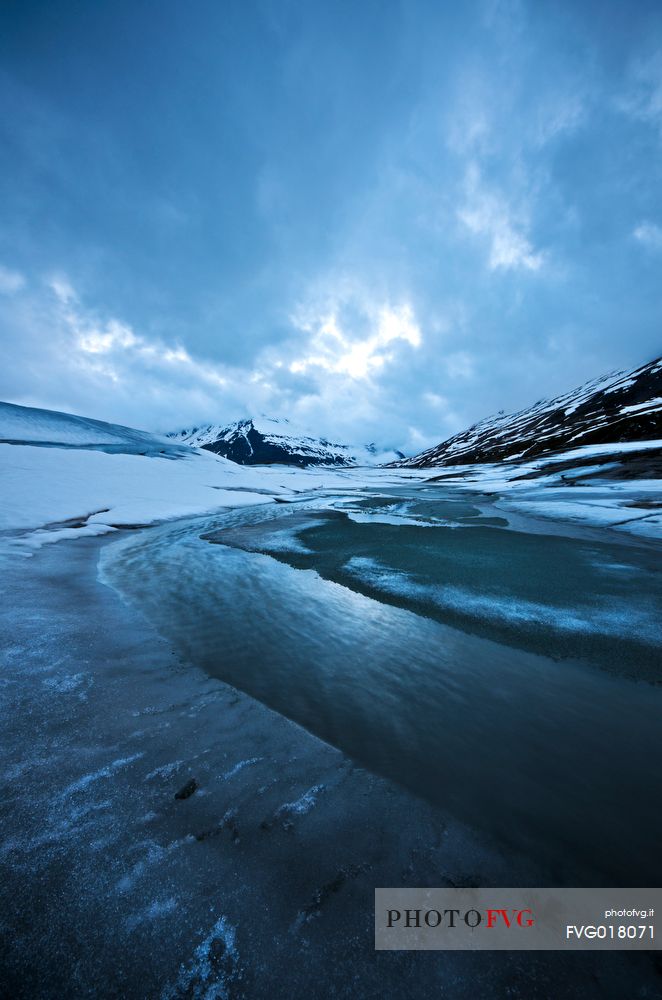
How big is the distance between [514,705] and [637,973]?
197 centimetres

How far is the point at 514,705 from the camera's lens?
360cm

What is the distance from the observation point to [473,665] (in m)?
4.34

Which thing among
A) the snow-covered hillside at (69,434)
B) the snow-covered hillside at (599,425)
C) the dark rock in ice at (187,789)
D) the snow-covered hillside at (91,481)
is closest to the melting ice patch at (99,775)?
the dark rock in ice at (187,789)

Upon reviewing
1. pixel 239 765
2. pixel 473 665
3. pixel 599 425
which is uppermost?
pixel 599 425

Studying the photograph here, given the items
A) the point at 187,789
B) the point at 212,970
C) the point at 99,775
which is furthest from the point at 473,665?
the point at 99,775

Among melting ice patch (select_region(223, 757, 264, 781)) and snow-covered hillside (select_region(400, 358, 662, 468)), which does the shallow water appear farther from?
snow-covered hillside (select_region(400, 358, 662, 468))

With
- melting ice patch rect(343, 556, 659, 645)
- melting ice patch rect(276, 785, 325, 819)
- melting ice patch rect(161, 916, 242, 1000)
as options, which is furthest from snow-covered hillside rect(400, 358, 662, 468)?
melting ice patch rect(161, 916, 242, 1000)

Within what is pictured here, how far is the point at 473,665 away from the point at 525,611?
2109 millimetres

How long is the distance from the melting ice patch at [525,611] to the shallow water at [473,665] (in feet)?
0.12

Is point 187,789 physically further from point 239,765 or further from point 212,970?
point 212,970

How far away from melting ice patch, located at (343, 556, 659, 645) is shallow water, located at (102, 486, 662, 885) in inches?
1.4

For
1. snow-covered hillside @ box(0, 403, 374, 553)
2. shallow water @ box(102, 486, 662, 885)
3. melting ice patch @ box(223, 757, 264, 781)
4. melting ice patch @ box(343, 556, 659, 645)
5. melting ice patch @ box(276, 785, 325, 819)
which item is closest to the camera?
melting ice patch @ box(276, 785, 325, 819)

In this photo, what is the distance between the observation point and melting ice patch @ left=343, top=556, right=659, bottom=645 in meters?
5.22

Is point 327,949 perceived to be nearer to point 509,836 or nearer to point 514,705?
point 509,836
